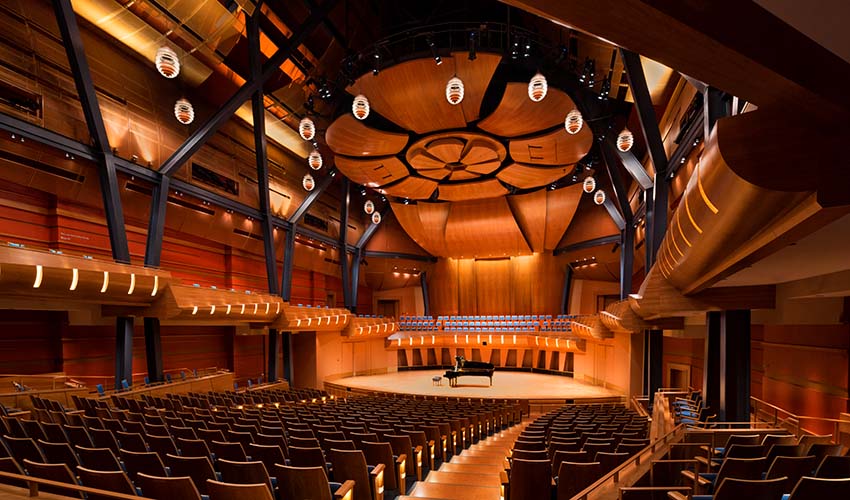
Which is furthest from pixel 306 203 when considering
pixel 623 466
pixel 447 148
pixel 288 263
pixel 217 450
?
pixel 623 466

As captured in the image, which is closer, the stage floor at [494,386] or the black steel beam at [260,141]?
the black steel beam at [260,141]

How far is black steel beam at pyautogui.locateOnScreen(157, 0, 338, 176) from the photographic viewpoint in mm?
13102

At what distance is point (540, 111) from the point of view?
13039 millimetres

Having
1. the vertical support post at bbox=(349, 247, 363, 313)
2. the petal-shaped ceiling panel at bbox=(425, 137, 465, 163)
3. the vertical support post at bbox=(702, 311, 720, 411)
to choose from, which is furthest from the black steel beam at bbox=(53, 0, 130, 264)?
the vertical support post at bbox=(349, 247, 363, 313)

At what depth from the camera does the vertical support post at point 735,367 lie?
8156 millimetres

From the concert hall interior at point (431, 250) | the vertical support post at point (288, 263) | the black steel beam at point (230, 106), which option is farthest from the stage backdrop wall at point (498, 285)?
the black steel beam at point (230, 106)

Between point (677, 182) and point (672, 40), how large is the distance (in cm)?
1207

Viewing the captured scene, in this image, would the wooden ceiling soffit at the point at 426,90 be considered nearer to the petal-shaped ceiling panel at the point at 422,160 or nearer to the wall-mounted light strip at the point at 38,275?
the petal-shaped ceiling panel at the point at 422,160

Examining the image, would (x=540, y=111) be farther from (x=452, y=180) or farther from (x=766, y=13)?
(x=766, y=13)

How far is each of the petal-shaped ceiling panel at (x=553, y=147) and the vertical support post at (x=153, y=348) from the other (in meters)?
12.6

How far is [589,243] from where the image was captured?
855 inches

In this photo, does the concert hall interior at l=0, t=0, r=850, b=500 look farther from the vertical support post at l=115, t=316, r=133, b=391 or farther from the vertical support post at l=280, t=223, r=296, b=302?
the vertical support post at l=280, t=223, r=296, b=302

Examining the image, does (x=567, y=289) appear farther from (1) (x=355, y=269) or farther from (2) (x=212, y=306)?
(2) (x=212, y=306)

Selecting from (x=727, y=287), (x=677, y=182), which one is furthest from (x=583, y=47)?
(x=727, y=287)
